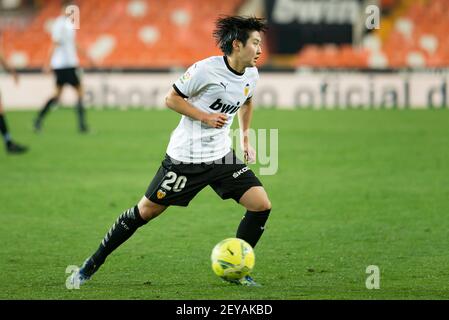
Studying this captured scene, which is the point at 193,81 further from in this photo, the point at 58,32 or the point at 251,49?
the point at 58,32

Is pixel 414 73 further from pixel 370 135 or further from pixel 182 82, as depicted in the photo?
pixel 182 82

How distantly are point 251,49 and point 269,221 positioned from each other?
338cm

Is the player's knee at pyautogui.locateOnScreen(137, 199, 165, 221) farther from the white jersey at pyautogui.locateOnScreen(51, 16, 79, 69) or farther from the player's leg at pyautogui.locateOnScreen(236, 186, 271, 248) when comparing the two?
the white jersey at pyautogui.locateOnScreen(51, 16, 79, 69)

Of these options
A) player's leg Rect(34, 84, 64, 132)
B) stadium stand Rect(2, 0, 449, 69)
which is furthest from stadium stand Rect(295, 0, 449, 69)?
player's leg Rect(34, 84, 64, 132)

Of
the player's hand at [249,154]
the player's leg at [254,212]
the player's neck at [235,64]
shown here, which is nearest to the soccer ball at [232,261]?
the player's leg at [254,212]

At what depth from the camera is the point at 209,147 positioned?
22.6 feet

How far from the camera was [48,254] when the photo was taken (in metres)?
8.08

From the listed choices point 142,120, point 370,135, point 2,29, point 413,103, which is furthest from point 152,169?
point 2,29

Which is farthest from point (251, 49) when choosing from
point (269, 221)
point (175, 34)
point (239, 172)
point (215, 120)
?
point (175, 34)

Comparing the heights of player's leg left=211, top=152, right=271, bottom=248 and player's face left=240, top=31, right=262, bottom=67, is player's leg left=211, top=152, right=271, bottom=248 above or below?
below

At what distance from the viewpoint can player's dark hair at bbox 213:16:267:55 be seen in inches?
265

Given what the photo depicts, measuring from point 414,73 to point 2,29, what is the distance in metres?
14.1

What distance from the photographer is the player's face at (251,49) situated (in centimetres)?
669

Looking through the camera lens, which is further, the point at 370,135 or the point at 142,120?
the point at 142,120
